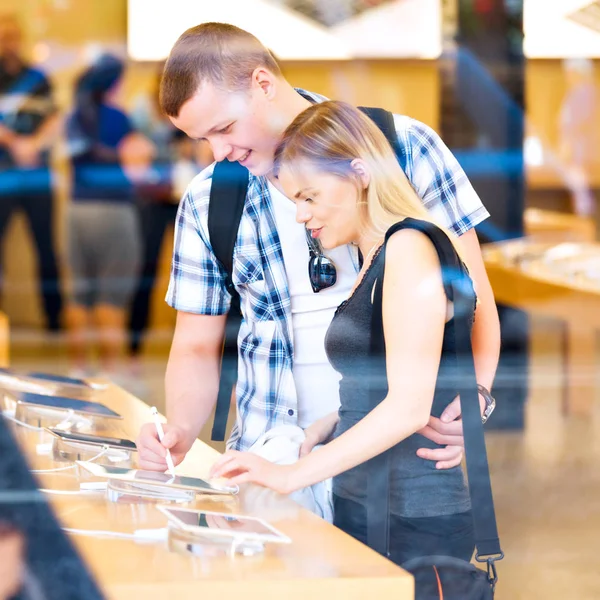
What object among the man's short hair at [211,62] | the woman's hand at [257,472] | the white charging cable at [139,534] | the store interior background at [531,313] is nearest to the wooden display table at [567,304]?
the store interior background at [531,313]

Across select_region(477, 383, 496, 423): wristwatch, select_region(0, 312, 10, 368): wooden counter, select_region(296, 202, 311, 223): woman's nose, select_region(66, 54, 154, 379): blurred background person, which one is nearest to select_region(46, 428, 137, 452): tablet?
select_region(296, 202, 311, 223): woman's nose

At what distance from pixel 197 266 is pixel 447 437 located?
2.01 feet

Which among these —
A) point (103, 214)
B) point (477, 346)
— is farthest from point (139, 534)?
point (103, 214)

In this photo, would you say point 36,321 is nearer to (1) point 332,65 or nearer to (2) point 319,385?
(1) point 332,65

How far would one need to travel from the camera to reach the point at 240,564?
1181 millimetres

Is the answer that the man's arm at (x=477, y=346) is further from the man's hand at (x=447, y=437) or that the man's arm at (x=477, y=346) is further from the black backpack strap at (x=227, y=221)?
the black backpack strap at (x=227, y=221)

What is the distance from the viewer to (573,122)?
10.9ft

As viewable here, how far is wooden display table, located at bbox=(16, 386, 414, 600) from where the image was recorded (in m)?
1.14

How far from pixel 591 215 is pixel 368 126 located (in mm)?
1440

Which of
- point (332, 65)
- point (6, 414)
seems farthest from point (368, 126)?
point (6, 414)

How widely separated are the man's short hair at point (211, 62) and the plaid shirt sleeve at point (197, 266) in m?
0.16

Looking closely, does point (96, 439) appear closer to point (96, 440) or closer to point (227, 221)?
point (96, 440)

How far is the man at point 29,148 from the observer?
3.37 meters

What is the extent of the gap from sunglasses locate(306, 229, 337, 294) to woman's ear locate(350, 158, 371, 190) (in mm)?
220
